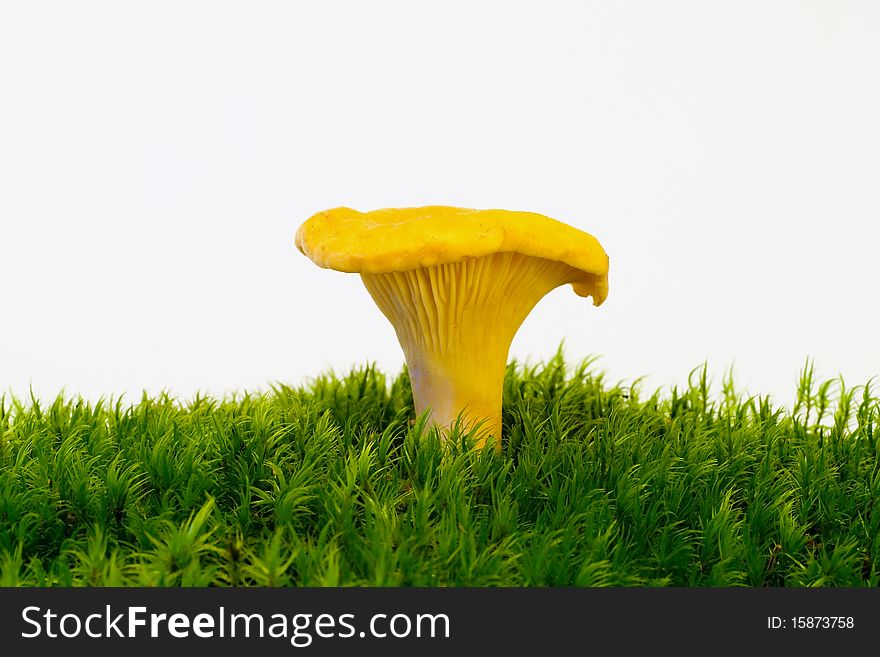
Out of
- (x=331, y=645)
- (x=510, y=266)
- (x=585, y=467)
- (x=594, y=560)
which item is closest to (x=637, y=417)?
(x=585, y=467)

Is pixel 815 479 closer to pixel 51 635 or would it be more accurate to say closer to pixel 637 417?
pixel 637 417

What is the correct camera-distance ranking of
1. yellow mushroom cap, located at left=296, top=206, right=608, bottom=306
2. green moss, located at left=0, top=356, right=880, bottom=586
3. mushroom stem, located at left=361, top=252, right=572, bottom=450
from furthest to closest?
mushroom stem, located at left=361, top=252, right=572, bottom=450
yellow mushroom cap, located at left=296, top=206, right=608, bottom=306
green moss, located at left=0, top=356, right=880, bottom=586

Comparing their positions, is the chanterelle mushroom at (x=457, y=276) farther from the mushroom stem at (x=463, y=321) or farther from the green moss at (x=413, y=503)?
the green moss at (x=413, y=503)

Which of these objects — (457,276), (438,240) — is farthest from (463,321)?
(438,240)

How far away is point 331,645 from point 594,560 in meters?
0.44

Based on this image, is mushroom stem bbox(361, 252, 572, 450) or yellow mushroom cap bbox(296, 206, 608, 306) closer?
yellow mushroom cap bbox(296, 206, 608, 306)

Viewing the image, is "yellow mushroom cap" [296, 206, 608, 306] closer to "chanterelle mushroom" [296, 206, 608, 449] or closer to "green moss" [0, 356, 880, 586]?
"chanterelle mushroom" [296, 206, 608, 449]

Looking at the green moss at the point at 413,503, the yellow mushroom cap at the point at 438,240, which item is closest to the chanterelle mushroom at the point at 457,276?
the yellow mushroom cap at the point at 438,240

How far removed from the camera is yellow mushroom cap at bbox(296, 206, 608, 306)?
152cm

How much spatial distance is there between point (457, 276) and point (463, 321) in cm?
13

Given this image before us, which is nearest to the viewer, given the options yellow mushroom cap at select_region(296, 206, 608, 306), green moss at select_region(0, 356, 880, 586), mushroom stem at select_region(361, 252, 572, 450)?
green moss at select_region(0, 356, 880, 586)

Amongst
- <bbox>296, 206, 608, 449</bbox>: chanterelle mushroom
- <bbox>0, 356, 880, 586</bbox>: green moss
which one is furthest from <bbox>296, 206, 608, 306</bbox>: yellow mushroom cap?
<bbox>0, 356, 880, 586</bbox>: green moss

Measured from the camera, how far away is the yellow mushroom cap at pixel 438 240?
1517 mm

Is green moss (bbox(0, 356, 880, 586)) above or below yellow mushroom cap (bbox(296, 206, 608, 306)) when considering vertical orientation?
below
